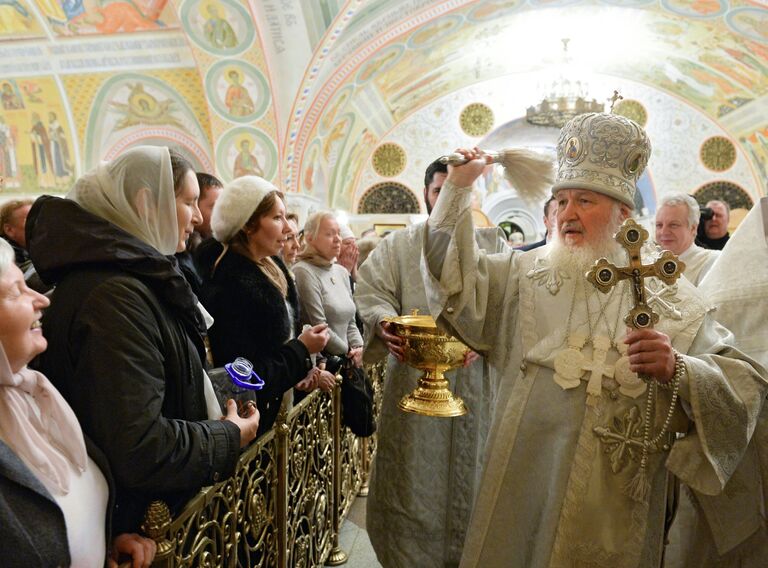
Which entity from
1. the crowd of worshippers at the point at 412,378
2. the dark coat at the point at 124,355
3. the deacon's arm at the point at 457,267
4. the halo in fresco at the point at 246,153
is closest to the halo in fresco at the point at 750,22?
the halo in fresco at the point at 246,153

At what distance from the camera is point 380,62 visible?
461 inches

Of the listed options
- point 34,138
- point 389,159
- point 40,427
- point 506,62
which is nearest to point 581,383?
point 40,427

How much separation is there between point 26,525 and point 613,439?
153cm

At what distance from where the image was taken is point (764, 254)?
7.64 feet

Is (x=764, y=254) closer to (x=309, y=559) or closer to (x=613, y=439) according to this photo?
(x=613, y=439)

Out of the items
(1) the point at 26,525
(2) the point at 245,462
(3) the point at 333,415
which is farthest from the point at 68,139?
(1) the point at 26,525

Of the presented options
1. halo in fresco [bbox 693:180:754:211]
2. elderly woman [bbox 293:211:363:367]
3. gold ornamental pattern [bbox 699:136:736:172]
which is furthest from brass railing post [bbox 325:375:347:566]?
Answer: gold ornamental pattern [bbox 699:136:736:172]

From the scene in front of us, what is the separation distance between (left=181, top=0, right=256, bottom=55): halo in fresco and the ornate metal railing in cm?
732

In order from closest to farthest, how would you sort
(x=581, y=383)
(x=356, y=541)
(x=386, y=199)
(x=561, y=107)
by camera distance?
(x=581, y=383)
(x=356, y=541)
(x=561, y=107)
(x=386, y=199)

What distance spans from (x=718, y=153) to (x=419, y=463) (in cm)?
1467

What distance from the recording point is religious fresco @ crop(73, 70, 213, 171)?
11.5 metres

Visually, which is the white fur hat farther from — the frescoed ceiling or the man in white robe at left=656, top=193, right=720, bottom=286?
the frescoed ceiling

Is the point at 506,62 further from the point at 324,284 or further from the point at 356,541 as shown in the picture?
the point at 356,541

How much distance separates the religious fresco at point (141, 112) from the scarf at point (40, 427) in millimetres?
10922
